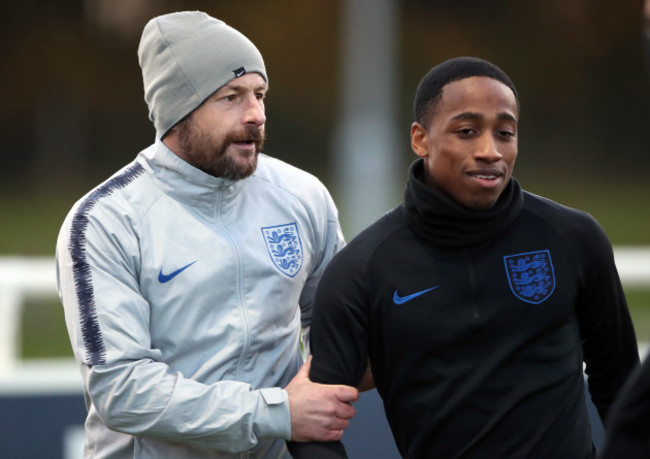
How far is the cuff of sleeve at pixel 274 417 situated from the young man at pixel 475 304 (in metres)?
0.14

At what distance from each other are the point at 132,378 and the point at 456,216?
87 cm

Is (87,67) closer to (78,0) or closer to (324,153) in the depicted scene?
(78,0)

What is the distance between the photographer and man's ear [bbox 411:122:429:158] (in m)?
2.69

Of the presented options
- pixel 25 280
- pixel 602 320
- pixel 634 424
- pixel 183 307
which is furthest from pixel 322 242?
pixel 25 280

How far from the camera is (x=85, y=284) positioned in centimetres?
279

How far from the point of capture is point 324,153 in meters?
26.5

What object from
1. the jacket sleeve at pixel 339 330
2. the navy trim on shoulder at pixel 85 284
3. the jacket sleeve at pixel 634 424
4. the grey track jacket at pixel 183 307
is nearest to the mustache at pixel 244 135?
the grey track jacket at pixel 183 307

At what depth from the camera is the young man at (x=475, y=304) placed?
255 centimetres

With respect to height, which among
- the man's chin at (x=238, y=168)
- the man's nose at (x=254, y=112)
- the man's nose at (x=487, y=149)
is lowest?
the man's chin at (x=238, y=168)

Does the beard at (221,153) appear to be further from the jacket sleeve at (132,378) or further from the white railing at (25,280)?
the white railing at (25,280)

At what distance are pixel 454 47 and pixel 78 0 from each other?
8.83 m

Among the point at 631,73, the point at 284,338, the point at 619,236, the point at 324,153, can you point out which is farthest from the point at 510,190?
the point at 631,73

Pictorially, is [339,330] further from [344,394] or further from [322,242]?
[322,242]

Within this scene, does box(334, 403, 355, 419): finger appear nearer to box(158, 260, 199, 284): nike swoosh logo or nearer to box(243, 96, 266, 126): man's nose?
box(158, 260, 199, 284): nike swoosh logo
